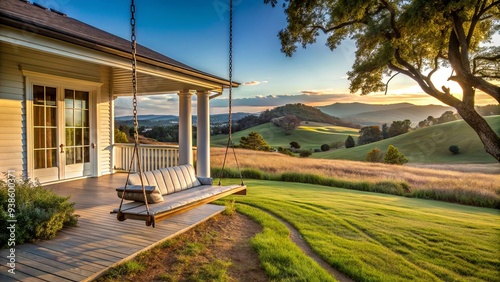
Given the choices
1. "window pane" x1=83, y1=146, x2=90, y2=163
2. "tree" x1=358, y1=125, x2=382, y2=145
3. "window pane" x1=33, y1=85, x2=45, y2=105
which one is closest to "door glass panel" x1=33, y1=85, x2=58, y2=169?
"window pane" x1=33, y1=85, x2=45, y2=105

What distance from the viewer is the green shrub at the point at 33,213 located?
10.8ft

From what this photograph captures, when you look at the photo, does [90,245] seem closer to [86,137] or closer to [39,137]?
[39,137]

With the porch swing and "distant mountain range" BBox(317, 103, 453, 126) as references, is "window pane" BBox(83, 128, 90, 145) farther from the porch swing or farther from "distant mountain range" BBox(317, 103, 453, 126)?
"distant mountain range" BBox(317, 103, 453, 126)

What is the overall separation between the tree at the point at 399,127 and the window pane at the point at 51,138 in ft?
81.8

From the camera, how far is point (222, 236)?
13.9 feet

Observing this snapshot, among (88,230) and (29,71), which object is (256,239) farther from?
(29,71)

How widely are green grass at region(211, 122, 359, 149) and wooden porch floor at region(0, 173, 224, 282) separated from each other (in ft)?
60.7

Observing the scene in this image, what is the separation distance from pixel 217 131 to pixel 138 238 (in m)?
15.3

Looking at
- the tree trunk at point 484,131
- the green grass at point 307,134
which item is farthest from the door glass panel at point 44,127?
the green grass at point 307,134

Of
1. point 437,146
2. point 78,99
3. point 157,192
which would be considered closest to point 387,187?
point 157,192

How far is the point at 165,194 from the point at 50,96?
3.99 metres

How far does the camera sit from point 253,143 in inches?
826

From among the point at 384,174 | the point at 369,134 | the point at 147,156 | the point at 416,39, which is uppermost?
the point at 416,39

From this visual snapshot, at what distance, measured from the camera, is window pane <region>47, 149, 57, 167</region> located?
6.27m
